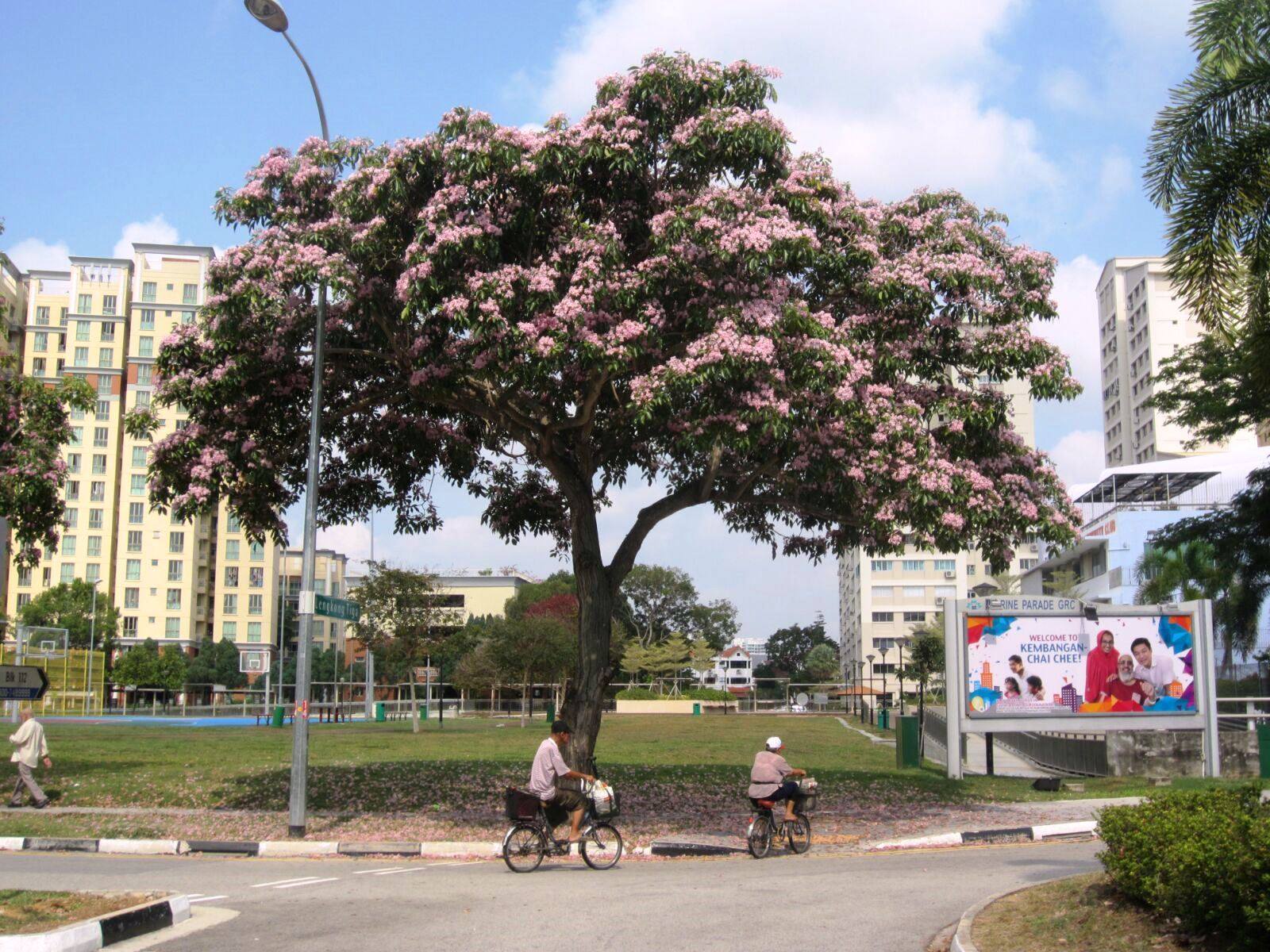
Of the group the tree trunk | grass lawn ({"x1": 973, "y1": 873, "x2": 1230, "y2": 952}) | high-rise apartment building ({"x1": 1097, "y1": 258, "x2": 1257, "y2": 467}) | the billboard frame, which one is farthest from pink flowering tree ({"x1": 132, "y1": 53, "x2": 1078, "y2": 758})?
high-rise apartment building ({"x1": 1097, "y1": 258, "x2": 1257, "y2": 467})

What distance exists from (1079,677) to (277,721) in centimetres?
3303

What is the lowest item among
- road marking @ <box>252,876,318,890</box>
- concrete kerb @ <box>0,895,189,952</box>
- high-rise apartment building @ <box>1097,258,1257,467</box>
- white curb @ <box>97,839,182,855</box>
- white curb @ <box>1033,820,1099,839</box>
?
white curb @ <box>97,839,182,855</box>

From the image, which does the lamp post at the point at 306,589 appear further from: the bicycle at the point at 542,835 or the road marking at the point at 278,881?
the bicycle at the point at 542,835

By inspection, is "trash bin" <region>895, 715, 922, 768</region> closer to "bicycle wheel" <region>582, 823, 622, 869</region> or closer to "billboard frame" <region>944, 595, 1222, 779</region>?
"billboard frame" <region>944, 595, 1222, 779</region>

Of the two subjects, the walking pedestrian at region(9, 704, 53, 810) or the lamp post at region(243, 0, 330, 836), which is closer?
the lamp post at region(243, 0, 330, 836)

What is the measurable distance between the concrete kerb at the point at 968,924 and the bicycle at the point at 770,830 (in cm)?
396

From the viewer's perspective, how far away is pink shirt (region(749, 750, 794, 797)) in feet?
46.5

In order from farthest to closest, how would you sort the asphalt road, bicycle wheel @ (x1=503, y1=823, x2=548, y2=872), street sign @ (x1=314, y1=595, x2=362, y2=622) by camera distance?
street sign @ (x1=314, y1=595, x2=362, y2=622) < bicycle wheel @ (x1=503, y1=823, x2=548, y2=872) < the asphalt road

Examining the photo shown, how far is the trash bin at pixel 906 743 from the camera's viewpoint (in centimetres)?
2717

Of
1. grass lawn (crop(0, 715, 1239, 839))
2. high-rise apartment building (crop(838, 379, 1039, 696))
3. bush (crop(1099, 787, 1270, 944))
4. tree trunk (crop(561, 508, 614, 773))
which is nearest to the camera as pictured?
bush (crop(1099, 787, 1270, 944))

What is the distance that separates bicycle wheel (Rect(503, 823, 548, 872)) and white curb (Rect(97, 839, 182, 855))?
5363 mm

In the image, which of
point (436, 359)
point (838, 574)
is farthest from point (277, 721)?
point (838, 574)

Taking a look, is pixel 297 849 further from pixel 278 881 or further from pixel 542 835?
pixel 542 835

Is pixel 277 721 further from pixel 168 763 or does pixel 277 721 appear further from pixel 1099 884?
pixel 1099 884
